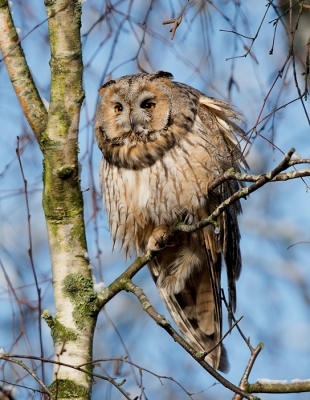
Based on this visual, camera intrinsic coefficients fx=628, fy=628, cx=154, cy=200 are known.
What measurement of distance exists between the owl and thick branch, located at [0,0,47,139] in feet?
2.21

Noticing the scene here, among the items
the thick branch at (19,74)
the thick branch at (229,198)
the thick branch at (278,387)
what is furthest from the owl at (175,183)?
the thick branch at (278,387)

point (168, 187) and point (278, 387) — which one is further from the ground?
point (168, 187)

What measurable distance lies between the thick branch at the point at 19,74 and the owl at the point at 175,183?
26.5 inches

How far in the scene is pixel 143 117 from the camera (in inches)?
131

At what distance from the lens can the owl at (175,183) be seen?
319cm

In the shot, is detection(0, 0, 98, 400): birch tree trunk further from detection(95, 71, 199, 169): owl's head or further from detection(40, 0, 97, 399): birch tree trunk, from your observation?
detection(95, 71, 199, 169): owl's head

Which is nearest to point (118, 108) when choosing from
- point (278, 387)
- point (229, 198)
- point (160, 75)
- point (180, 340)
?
point (160, 75)

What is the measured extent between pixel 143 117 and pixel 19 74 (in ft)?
2.52

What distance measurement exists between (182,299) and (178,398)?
8.91 ft

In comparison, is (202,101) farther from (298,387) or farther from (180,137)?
(298,387)

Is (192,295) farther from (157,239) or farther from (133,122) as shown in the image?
(133,122)

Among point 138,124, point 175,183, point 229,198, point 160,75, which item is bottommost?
Result: point 229,198

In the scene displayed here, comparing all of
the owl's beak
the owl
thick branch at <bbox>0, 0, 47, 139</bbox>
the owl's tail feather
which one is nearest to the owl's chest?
the owl

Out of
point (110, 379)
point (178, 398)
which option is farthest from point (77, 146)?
point (178, 398)
